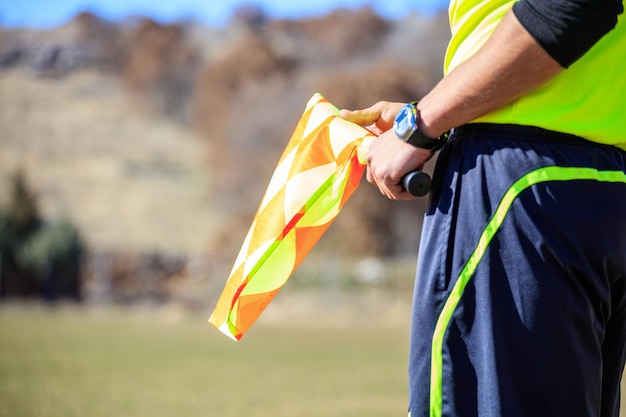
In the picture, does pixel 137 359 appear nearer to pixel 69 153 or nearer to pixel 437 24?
pixel 69 153

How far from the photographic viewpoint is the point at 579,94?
5.98 feet

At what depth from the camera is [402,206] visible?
34938 millimetres

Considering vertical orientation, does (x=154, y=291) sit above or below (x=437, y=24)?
below

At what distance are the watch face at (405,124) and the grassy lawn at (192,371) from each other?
542cm

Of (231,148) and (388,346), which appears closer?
(388,346)

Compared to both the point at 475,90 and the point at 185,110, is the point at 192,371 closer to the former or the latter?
the point at 475,90

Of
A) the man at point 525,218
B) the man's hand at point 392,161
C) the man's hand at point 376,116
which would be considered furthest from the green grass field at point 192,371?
the man at point 525,218

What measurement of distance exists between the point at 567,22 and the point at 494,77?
0.54 feet

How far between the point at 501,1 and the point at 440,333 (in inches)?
26.3

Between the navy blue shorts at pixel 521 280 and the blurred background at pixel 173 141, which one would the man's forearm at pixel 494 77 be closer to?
the navy blue shorts at pixel 521 280

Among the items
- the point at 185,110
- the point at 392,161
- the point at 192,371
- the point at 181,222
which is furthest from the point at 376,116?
the point at 185,110

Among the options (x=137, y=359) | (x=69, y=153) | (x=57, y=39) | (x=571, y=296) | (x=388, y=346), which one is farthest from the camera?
(x=57, y=39)

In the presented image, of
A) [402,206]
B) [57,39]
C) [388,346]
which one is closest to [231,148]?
[402,206]

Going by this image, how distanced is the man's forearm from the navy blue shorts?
8cm
